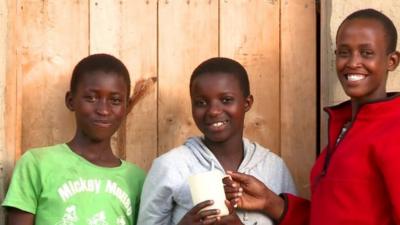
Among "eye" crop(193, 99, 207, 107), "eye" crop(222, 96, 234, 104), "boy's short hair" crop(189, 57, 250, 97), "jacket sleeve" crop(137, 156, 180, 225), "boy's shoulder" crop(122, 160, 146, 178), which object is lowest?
"jacket sleeve" crop(137, 156, 180, 225)

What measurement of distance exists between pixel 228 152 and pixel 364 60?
64 cm

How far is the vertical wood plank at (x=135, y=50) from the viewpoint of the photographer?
357 cm

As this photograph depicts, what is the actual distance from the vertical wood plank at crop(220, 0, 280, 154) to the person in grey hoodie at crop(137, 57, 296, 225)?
22 centimetres

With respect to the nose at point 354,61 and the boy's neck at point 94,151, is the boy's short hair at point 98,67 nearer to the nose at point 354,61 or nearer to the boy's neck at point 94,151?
the boy's neck at point 94,151

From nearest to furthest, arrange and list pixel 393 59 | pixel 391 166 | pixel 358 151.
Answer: pixel 391 166 < pixel 358 151 < pixel 393 59

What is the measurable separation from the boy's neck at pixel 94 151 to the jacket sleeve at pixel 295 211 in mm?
640

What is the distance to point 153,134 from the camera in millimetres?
3570

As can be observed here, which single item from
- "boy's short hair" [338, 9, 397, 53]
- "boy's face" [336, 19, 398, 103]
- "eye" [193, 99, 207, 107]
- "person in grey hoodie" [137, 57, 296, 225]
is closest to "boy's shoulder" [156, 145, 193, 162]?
"person in grey hoodie" [137, 57, 296, 225]

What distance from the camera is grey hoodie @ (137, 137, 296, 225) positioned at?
3121 millimetres

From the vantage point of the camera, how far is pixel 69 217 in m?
3.12

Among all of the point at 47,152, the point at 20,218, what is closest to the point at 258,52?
the point at 47,152

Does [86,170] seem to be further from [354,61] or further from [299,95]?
[354,61]

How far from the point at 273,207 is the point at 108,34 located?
975 millimetres

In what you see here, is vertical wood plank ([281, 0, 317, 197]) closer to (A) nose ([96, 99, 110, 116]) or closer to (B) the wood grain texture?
(A) nose ([96, 99, 110, 116])
